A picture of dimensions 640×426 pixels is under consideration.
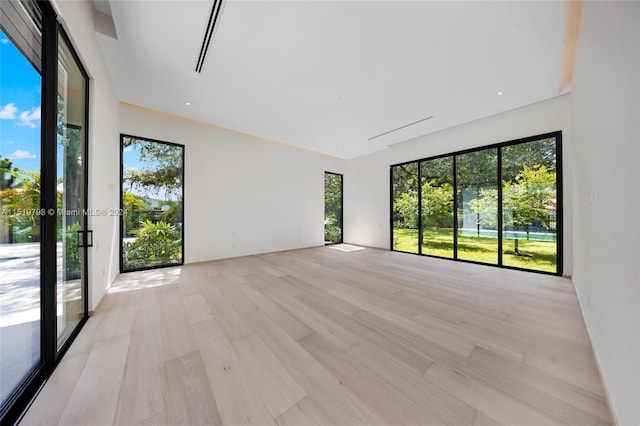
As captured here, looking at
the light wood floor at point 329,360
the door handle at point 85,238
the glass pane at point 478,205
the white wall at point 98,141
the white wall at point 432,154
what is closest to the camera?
the light wood floor at point 329,360

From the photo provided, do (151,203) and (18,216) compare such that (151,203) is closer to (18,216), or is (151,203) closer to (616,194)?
(18,216)

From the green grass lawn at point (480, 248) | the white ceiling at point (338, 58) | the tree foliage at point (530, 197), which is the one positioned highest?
the white ceiling at point (338, 58)

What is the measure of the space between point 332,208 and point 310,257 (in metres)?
2.62

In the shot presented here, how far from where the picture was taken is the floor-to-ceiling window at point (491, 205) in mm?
3697

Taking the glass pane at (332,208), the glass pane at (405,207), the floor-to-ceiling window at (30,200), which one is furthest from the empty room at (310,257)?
the glass pane at (332,208)

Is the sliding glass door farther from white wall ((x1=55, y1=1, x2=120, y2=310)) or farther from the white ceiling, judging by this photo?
the white ceiling

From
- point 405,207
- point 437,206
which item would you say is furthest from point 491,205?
point 405,207

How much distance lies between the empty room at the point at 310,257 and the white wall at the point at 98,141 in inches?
1.8

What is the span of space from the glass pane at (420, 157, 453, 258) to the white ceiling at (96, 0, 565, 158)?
4.14ft

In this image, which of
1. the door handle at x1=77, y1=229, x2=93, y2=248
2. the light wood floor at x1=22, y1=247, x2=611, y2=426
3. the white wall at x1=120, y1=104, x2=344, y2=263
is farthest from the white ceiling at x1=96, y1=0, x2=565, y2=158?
the light wood floor at x1=22, y1=247, x2=611, y2=426

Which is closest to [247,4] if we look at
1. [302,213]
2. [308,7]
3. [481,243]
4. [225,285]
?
[308,7]

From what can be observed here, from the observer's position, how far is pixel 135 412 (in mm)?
1142

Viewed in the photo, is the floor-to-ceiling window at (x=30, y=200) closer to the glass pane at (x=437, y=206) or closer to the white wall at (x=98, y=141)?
the white wall at (x=98, y=141)

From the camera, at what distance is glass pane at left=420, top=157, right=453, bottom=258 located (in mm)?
4934
